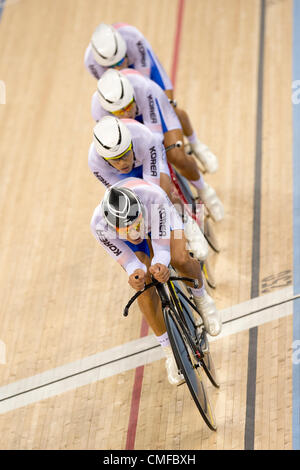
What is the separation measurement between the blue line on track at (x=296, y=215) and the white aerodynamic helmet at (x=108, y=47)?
1699 mm

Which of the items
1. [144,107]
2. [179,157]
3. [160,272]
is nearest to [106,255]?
[179,157]

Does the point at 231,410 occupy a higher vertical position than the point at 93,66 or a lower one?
lower

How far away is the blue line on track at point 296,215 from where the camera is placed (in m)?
3.66

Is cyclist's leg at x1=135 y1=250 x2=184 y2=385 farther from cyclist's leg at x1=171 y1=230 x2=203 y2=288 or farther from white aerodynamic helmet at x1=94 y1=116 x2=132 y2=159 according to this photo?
white aerodynamic helmet at x1=94 y1=116 x2=132 y2=159

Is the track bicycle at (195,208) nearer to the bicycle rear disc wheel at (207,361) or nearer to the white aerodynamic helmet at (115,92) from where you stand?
the white aerodynamic helmet at (115,92)

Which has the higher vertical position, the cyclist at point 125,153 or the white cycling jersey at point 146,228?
the cyclist at point 125,153

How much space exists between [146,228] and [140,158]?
1.85 feet

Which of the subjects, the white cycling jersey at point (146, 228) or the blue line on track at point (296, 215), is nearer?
the white cycling jersey at point (146, 228)

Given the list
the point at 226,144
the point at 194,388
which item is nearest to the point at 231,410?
the point at 194,388

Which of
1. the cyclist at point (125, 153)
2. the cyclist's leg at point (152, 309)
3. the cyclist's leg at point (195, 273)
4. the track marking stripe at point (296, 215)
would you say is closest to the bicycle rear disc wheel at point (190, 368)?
the cyclist's leg at point (152, 309)

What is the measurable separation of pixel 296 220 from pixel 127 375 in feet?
5.51
